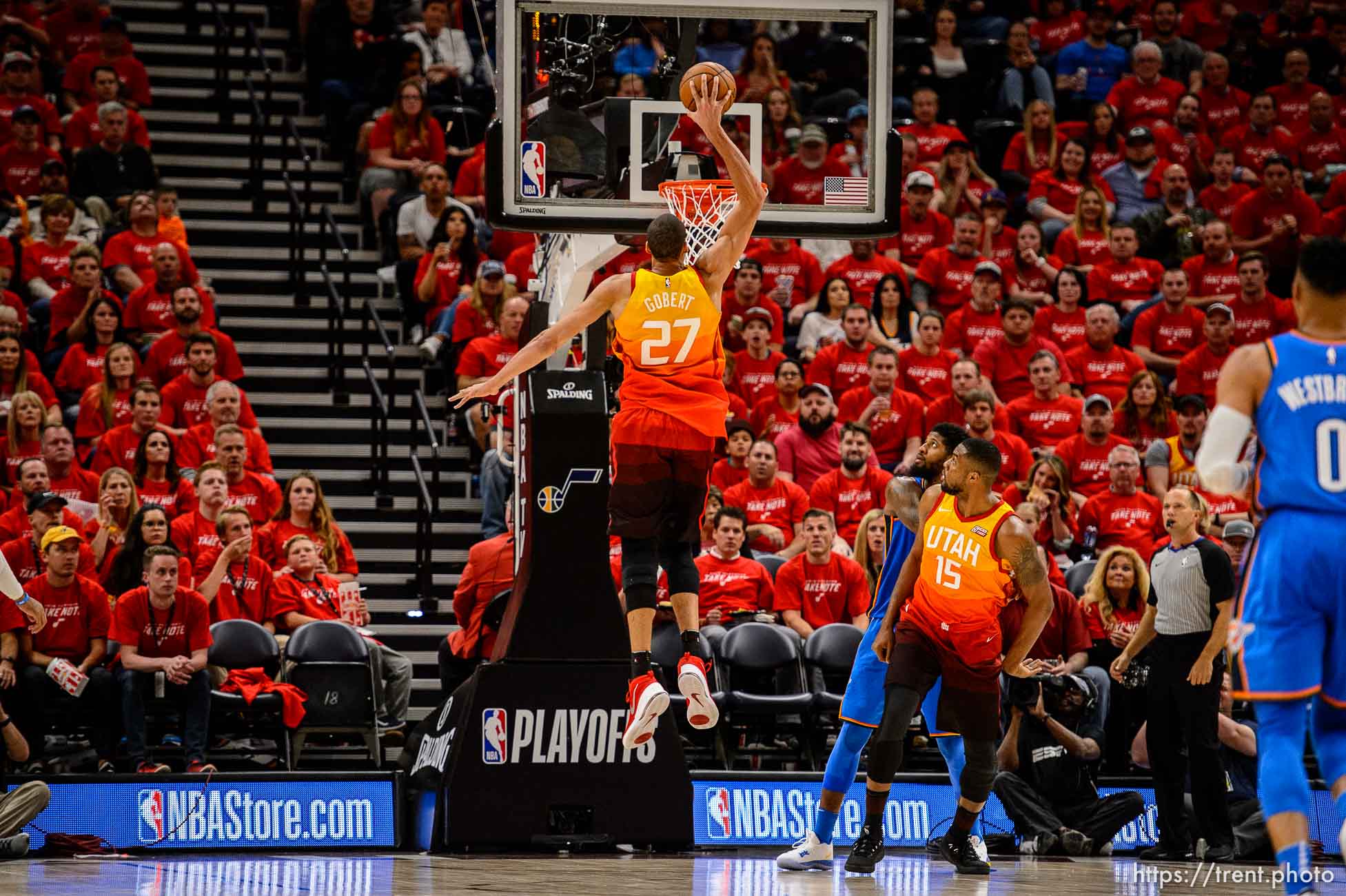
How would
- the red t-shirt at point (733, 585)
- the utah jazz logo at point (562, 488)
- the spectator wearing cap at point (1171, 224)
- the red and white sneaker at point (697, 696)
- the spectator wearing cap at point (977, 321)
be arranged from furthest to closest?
the spectator wearing cap at point (1171, 224)
the spectator wearing cap at point (977, 321)
the red t-shirt at point (733, 585)
the utah jazz logo at point (562, 488)
the red and white sneaker at point (697, 696)

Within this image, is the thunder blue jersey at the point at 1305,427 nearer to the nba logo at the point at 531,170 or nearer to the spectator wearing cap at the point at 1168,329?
the nba logo at the point at 531,170

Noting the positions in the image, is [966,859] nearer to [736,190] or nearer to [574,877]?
[574,877]

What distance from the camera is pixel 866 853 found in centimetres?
887

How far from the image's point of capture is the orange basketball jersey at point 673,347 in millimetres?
8102

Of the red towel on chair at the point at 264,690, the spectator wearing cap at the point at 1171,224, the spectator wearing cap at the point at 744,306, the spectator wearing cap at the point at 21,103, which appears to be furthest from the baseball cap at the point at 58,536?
the spectator wearing cap at the point at 1171,224

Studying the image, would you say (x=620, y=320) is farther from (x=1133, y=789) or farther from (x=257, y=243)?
(x=257, y=243)

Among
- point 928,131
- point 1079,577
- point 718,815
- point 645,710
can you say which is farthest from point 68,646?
point 928,131

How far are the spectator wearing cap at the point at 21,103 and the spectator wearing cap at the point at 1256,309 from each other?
11.7 m

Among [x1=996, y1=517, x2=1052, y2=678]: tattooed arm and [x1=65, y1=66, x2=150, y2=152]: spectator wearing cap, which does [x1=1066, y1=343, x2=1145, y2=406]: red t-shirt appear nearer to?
[x1=996, y1=517, x2=1052, y2=678]: tattooed arm

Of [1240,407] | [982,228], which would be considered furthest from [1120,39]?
[1240,407]

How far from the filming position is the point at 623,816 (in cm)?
1001

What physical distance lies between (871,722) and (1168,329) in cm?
944

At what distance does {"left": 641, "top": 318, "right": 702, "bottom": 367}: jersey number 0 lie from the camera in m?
8.10

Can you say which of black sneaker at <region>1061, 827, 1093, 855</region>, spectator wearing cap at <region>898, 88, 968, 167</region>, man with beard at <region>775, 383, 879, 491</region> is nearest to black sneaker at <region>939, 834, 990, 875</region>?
black sneaker at <region>1061, 827, 1093, 855</region>
